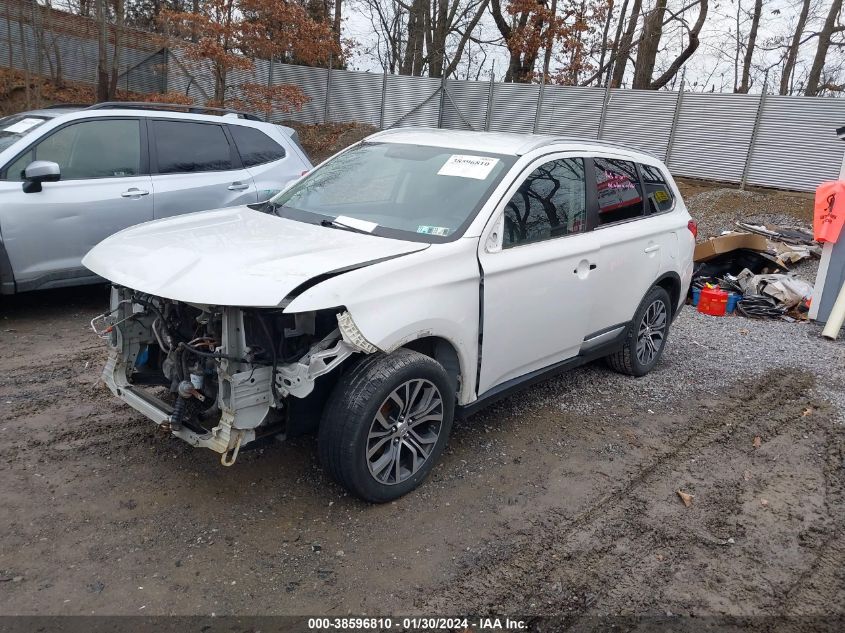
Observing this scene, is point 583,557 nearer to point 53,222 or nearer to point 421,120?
point 53,222

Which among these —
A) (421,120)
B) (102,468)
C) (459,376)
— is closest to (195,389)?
(102,468)

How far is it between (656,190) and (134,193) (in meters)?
4.68

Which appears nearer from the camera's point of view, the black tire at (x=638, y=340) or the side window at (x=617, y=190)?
the side window at (x=617, y=190)

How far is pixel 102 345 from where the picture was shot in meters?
5.66

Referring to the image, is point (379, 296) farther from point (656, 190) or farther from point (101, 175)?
point (101, 175)

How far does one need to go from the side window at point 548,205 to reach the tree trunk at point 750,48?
1015 inches

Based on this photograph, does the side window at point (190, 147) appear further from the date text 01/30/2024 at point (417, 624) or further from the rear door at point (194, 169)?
the date text 01/30/2024 at point (417, 624)

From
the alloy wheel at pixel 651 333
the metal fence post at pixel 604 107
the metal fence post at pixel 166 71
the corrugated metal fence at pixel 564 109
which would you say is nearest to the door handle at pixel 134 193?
the alloy wheel at pixel 651 333

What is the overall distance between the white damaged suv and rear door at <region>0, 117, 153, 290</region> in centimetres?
219

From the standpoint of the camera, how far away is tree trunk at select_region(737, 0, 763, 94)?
25320mm

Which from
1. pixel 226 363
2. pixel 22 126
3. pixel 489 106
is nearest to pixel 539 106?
pixel 489 106

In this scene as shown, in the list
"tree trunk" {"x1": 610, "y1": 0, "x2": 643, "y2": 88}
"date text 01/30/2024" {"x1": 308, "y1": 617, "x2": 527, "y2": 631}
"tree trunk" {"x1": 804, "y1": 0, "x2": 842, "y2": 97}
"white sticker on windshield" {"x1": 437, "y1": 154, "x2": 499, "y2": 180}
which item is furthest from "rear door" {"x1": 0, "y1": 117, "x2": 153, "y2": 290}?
"tree trunk" {"x1": 804, "y1": 0, "x2": 842, "y2": 97}

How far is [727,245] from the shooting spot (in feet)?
31.0

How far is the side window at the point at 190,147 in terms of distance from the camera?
21.8 feet
